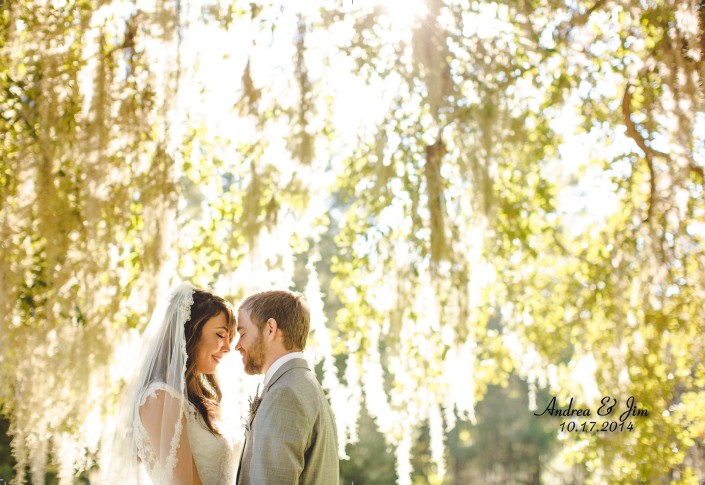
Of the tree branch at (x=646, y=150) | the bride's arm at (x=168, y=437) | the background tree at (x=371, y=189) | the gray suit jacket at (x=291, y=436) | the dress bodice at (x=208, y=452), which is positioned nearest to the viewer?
the gray suit jacket at (x=291, y=436)

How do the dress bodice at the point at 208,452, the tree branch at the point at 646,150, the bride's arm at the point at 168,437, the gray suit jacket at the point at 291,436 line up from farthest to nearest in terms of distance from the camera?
1. the tree branch at the point at 646,150
2. the dress bodice at the point at 208,452
3. the bride's arm at the point at 168,437
4. the gray suit jacket at the point at 291,436

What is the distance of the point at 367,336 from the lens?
12.2 feet

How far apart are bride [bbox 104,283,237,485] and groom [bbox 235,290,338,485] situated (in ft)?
0.38

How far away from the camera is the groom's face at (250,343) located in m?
1.90

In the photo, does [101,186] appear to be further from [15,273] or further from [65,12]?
[65,12]

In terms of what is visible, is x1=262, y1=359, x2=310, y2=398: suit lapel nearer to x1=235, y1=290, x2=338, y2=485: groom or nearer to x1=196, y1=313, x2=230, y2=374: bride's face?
x1=235, y1=290, x2=338, y2=485: groom

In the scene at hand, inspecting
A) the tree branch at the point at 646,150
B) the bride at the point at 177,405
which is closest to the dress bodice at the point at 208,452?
the bride at the point at 177,405

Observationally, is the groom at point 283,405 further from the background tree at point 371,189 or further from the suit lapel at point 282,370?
the background tree at point 371,189

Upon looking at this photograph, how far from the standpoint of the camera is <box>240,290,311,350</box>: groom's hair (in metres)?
1.90

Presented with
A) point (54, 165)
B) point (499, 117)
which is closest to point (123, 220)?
point (54, 165)

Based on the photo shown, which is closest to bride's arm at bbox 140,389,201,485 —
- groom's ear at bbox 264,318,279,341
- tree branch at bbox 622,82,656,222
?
groom's ear at bbox 264,318,279,341

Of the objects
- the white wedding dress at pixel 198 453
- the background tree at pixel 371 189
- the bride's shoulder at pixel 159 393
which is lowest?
the white wedding dress at pixel 198 453

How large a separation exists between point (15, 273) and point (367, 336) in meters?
1.66

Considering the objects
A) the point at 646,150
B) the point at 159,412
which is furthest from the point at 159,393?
the point at 646,150
